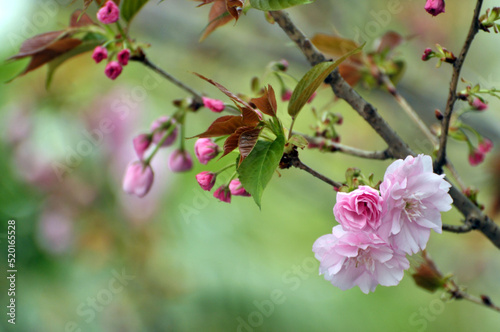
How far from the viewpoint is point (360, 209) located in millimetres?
449

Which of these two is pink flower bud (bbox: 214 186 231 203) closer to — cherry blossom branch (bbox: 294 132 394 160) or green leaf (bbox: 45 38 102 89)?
cherry blossom branch (bbox: 294 132 394 160)

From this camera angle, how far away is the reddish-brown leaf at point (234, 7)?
0.46 metres

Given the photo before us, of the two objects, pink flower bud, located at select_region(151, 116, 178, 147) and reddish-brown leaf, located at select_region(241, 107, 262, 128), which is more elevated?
reddish-brown leaf, located at select_region(241, 107, 262, 128)

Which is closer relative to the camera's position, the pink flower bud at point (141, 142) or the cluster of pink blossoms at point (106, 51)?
the cluster of pink blossoms at point (106, 51)

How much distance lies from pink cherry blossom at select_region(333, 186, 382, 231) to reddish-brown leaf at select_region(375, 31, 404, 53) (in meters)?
0.46

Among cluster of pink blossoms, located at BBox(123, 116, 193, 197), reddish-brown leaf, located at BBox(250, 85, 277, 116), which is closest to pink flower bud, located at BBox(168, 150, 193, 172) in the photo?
cluster of pink blossoms, located at BBox(123, 116, 193, 197)

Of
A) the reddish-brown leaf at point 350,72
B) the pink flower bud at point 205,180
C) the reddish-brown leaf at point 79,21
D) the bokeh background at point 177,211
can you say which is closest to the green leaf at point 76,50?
the reddish-brown leaf at point 79,21

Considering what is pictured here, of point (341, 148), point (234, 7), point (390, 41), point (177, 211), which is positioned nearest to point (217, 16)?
point (234, 7)

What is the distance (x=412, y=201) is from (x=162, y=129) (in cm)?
39

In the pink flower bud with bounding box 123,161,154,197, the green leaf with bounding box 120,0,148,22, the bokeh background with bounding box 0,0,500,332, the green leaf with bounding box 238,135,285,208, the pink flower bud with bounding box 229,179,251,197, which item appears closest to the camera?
the green leaf with bounding box 238,135,285,208

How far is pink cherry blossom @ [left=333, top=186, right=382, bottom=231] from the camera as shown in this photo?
45 cm

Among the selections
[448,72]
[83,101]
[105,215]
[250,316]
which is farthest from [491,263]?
[83,101]

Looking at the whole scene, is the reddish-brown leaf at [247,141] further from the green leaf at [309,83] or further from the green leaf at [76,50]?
the green leaf at [76,50]

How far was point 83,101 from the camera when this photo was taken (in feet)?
5.54
